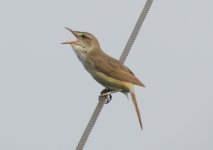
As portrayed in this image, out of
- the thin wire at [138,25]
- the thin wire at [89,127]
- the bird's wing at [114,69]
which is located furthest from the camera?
the bird's wing at [114,69]

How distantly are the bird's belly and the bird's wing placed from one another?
0.05m

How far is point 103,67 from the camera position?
36.9ft

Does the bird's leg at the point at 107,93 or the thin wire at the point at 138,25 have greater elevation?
the thin wire at the point at 138,25

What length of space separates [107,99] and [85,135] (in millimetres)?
2150

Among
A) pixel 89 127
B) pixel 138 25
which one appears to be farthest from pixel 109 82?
pixel 89 127

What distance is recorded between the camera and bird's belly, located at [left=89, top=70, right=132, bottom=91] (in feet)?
36.9

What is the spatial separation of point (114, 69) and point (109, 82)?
21 cm

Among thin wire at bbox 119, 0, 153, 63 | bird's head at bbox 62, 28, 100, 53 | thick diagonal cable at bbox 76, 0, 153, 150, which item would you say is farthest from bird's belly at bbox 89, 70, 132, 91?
thin wire at bbox 119, 0, 153, 63

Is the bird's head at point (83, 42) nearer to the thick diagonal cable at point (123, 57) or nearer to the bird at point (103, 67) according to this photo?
the bird at point (103, 67)


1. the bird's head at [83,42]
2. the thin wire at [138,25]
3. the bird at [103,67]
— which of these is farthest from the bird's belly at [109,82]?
the thin wire at [138,25]

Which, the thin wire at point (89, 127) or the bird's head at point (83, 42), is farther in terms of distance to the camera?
the bird's head at point (83, 42)

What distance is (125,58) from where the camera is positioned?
9953mm

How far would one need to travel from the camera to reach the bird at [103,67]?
36.7 ft

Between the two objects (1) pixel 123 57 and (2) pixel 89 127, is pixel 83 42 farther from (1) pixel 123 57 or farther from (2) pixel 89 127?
(2) pixel 89 127
